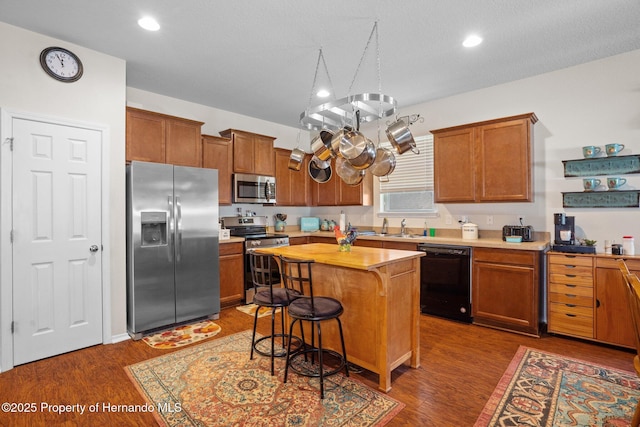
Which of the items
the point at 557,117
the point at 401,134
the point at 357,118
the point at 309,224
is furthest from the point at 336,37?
the point at 309,224

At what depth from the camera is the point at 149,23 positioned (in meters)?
2.70

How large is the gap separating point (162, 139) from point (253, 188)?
1.49 metres

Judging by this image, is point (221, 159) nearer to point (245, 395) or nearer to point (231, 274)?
point (231, 274)

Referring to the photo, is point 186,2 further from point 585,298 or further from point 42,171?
point 585,298

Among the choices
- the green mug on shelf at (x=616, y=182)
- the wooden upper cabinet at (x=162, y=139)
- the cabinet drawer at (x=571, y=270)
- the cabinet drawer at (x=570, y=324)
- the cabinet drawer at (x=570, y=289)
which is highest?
the wooden upper cabinet at (x=162, y=139)

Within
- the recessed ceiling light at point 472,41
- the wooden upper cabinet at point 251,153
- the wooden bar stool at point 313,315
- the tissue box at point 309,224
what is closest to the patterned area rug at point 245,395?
the wooden bar stool at point 313,315

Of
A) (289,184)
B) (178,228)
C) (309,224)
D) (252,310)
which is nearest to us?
(178,228)

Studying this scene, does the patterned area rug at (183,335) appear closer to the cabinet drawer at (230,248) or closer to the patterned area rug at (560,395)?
the cabinet drawer at (230,248)

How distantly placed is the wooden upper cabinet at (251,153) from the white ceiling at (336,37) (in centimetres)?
84

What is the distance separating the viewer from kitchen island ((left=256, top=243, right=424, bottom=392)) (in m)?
2.33

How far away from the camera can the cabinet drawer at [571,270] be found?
10.2ft

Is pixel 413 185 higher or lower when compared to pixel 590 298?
higher

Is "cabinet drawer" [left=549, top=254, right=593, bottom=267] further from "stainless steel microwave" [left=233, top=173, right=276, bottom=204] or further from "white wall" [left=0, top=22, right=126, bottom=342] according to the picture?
"white wall" [left=0, top=22, right=126, bottom=342]

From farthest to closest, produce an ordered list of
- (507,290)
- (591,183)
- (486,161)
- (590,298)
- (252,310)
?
1. (252,310)
2. (486,161)
3. (507,290)
4. (591,183)
5. (590,298)
